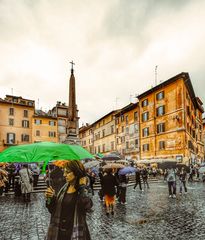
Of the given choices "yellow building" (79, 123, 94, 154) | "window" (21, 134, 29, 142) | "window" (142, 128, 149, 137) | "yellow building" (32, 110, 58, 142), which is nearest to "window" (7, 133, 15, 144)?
"window" (21, 134, 29, 142)

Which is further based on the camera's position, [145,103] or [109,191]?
[145,103]

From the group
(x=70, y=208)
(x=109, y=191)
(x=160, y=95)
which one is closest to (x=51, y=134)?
(x=160, y=95)

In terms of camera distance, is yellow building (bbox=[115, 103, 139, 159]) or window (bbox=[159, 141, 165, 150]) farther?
yellow building (bbox=[115, 103, 139, 159])

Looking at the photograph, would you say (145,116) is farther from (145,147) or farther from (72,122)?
(72,122)

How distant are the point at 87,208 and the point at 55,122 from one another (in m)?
52.9

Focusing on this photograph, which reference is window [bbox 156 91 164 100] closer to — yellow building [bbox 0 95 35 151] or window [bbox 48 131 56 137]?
window [bbox 48 131 56 137]

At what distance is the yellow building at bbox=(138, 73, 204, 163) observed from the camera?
118 ft

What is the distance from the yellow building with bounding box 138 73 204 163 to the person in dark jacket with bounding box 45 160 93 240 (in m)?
33.7

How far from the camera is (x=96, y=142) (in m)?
65.5

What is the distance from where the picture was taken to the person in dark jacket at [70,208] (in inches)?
137

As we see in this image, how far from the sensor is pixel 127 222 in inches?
313

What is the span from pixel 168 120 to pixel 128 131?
11853 millimetres

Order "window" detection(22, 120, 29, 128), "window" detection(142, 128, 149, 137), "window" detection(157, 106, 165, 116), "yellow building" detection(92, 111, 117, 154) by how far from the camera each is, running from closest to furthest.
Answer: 1. "window" detection(157, 106, 165, 116)
2. "window" detection(142, 128, 149, 137)
3. "window" detection(22, 120, 29, 128)
4. "yellow building" detection(92, 111, 117, 154)

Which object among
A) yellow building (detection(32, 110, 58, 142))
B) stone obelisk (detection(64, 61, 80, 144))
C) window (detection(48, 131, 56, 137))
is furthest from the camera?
window (detection(48, 131, 56, 137))
